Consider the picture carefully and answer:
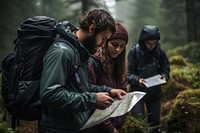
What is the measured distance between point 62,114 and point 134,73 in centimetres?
324

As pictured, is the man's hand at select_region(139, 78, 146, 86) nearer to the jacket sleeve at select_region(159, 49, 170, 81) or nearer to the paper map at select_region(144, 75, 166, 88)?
the paper map at select_region(144, 75, 166, 88)

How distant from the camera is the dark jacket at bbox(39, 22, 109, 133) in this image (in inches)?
93.3

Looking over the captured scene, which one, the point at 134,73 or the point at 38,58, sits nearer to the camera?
the point at 38,58

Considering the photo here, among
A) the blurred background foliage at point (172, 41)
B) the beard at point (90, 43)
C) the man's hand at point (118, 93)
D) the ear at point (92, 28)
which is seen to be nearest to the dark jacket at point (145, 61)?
the blurred background foliage at point (172, 41)

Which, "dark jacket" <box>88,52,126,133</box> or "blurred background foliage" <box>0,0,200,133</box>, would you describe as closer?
"dark jacket" <box>88,52,126,133</box>

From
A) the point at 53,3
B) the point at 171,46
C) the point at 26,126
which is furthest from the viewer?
the point at 53,3

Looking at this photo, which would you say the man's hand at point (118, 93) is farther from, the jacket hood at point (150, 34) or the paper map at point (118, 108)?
the jacket hood at point (150, 34)

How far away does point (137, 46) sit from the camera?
5.79m

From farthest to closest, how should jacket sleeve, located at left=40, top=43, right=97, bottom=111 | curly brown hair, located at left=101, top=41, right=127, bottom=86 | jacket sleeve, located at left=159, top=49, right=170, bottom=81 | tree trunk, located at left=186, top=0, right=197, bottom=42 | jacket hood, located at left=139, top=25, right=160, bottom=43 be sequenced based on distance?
tree trunk, located at left=186, top=0, right=197, bottom=42, jacket sleeve, located at left=159, top=49, right=170, bottom=81, jacket hood, located at left=139, top=25, right=160, bottom=43, curly brown hair, located at left=101, top=41, right=127, bottom=86, jacket sleeve, located at left=40, top=43, right=97, bottom=111

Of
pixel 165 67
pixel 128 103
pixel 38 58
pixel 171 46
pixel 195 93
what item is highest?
Answer: pixel 38 58

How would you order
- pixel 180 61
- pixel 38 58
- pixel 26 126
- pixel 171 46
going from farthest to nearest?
pixel 171 46, pixel 180 61, pixel 26 126, pixel 38 58

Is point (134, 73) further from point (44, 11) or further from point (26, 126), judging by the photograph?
point (44, 11)

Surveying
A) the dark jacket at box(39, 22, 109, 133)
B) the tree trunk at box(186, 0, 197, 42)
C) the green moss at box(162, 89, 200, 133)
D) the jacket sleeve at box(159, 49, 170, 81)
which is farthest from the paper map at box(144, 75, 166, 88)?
the tree trunk at box(186, 0, 197, 42)

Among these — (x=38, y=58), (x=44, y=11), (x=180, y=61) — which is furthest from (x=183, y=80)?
(x=44, y=11)
